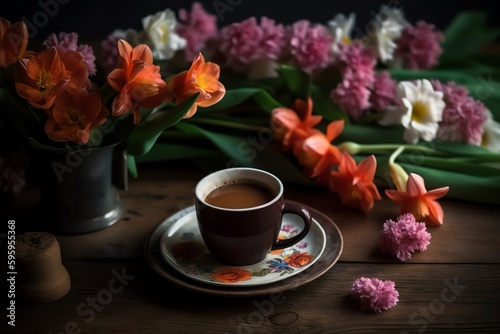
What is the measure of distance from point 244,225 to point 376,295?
171 millimetres

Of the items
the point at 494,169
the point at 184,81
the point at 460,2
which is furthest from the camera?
the point at 460,2

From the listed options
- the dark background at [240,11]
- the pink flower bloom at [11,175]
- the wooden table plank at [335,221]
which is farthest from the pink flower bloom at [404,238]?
the dark background at [240,11]

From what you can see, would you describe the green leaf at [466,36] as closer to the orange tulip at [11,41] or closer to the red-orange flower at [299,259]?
the red-orange flower at [299,259]

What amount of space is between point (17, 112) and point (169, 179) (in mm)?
300

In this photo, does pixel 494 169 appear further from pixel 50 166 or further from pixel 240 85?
pixel 50 166

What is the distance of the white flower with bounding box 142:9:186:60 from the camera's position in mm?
1075

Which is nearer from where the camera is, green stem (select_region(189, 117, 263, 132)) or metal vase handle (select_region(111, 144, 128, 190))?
metal vase handle (select_region(111, 144, 128, 190))

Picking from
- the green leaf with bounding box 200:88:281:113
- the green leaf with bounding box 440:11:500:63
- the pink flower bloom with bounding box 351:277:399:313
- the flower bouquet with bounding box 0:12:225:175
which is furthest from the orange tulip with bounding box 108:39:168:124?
the green leaf with bounding box 440:11:500:63

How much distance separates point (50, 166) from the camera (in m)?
0.86

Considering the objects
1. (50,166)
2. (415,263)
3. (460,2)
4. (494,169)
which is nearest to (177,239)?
(50,166)

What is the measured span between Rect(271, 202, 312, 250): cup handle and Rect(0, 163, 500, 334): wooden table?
0.06 meters

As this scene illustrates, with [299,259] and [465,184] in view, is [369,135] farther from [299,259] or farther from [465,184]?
[299,259]

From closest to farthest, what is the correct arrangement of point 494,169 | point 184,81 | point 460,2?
point 184,81
point 494,169
point 460,2

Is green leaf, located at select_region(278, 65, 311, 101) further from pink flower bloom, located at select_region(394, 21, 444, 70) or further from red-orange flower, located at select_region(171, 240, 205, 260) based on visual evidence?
red-orange flower, located at select_region(171, 240, 205, 260)
